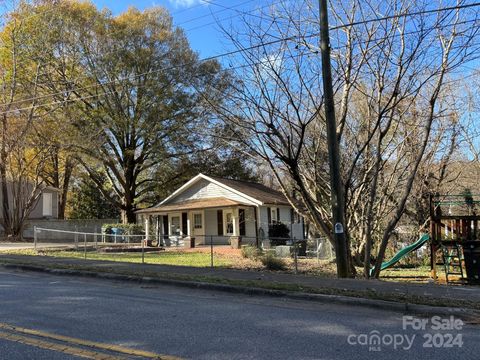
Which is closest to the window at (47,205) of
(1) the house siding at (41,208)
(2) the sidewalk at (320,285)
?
(1) the house siding at (41,208)

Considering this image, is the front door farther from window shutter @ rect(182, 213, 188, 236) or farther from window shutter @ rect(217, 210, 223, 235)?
window shutter @ rect(217, 210, 223, 235)

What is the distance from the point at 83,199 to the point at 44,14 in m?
27.2

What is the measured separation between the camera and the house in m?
31.0

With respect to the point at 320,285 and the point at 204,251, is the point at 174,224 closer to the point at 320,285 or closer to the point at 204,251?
the point at 204,251

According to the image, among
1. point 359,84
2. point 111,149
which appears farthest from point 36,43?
point 359,84

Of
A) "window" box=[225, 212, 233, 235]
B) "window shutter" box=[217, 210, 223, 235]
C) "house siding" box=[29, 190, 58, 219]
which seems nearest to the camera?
"window" box=[225, 212, 233, 235]

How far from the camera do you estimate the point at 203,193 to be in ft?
110

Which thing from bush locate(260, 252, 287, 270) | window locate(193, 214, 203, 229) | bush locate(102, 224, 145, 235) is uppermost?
window locate(193, 214, 203, 229)

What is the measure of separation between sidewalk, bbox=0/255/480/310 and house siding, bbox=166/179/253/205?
18.5 meters

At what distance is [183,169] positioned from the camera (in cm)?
3981

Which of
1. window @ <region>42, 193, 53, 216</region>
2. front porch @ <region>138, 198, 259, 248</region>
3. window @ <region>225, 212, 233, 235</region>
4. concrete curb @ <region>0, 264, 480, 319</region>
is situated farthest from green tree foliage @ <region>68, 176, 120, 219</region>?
concrete curb @ <region>0, 264, 480, 319</region>

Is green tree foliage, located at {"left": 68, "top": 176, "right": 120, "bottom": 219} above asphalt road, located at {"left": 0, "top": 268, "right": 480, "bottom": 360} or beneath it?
above

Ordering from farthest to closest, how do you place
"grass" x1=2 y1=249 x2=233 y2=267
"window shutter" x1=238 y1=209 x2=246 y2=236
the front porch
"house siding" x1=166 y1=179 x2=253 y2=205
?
"house siding" x1=166 y1=179 x2=253 y2=205 → "window shutter" x1=238 y1=209 x2=246 y2=236 → the front porch → "grass" x1=2 y1=249 x2=233 y2=267

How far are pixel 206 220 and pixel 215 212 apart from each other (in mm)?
896
